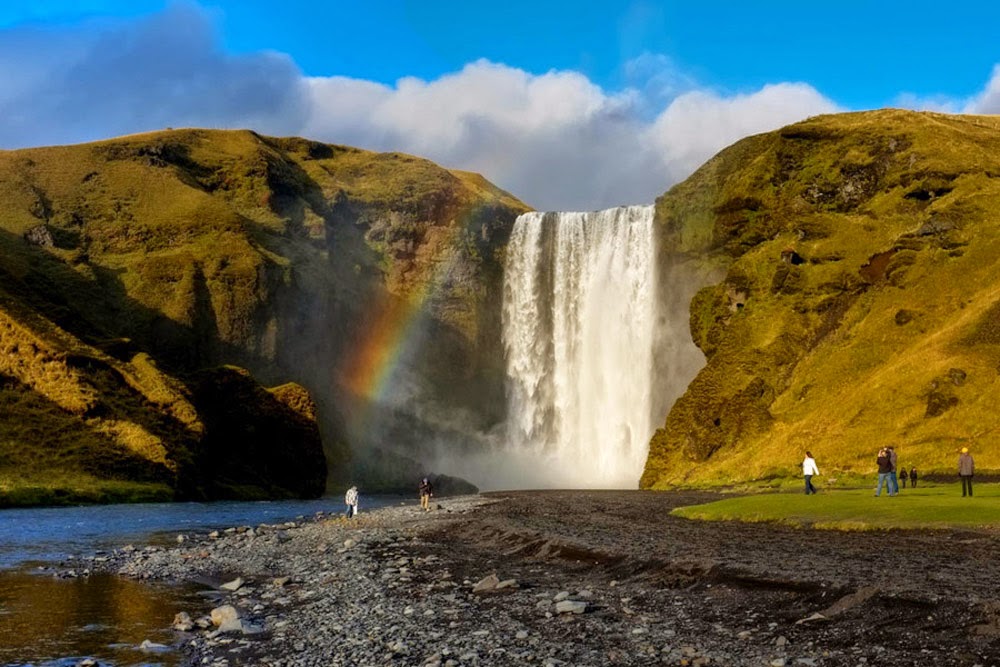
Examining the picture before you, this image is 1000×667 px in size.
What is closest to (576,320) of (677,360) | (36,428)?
(677,360)

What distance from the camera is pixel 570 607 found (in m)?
18.6

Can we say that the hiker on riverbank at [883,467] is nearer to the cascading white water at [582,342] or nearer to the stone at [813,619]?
the stone at [813,619]

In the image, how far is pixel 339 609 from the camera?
68.0 feet

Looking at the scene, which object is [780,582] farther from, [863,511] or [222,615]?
[863,511]

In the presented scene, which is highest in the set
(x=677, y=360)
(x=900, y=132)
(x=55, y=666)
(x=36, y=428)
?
(x=900, y=132)

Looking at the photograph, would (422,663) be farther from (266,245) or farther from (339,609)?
(266,245)

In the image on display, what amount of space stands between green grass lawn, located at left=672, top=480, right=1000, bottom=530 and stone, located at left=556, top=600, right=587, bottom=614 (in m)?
14.3

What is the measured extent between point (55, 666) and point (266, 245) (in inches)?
5179

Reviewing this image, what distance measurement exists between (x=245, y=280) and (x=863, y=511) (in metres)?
113

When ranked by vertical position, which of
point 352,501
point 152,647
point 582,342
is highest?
point 582,342

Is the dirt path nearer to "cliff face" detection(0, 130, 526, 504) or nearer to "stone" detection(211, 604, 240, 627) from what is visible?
"stone" detection(211, 604, 240, 627)

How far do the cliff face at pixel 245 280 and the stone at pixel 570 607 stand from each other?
80.1m

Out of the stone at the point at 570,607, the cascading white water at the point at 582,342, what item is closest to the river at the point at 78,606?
the stone at the point at 570,607

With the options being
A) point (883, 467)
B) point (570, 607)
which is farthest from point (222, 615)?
point (883, 467)
